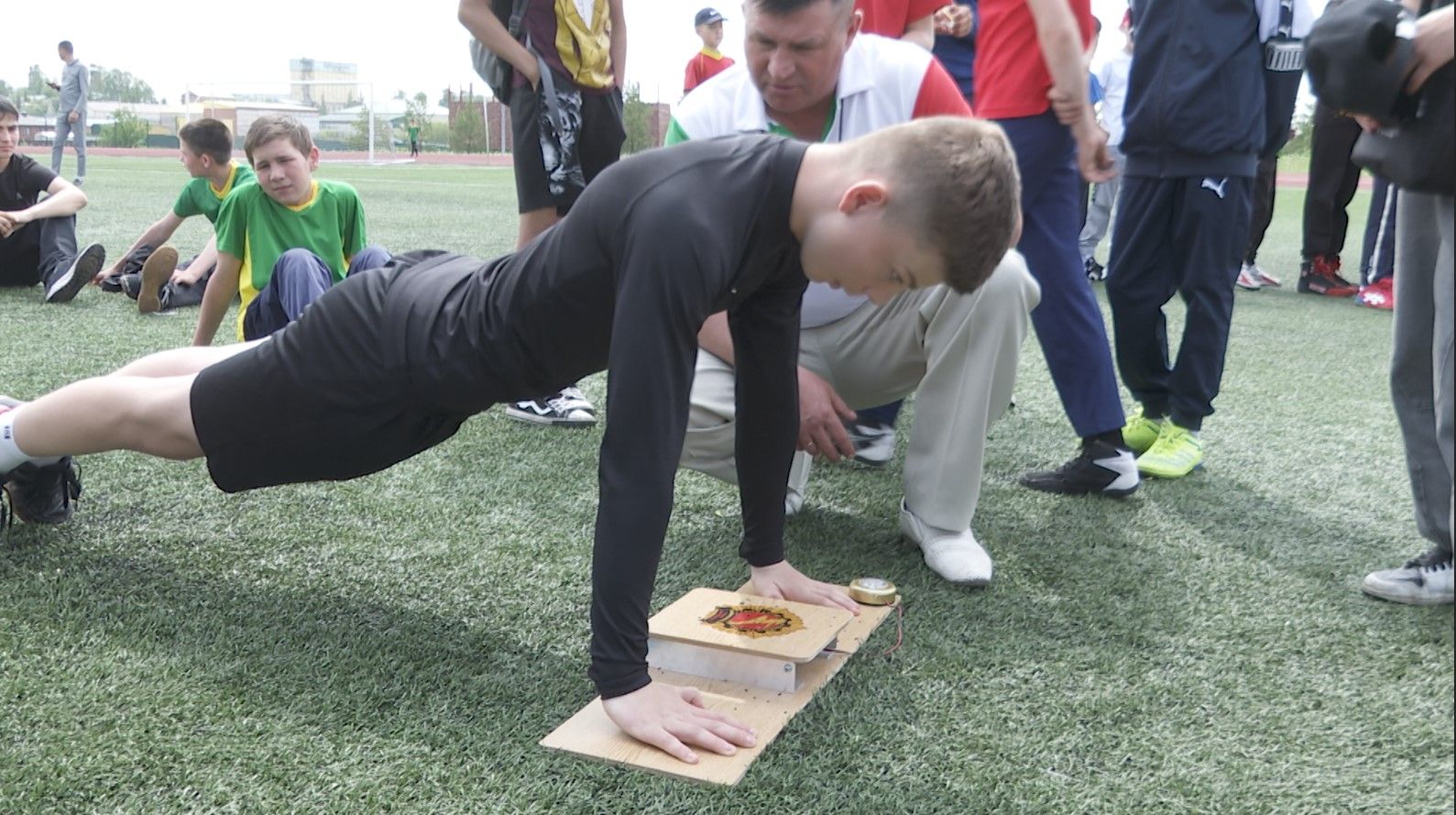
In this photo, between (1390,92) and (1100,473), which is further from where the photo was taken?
(1100,473)

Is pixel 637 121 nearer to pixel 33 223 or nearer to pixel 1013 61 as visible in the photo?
pixel 33 223

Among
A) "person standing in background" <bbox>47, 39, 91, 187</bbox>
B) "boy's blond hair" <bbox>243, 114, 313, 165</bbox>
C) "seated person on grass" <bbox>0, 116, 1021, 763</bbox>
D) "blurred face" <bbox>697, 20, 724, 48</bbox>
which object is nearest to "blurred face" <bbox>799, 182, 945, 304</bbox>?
"seated person on grass" <bbox>0, 116, 1021, 763</bbox>

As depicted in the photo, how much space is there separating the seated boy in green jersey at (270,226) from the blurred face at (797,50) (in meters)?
1.61

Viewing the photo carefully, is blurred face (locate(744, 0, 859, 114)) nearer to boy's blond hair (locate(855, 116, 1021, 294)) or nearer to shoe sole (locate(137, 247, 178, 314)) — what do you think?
boy's blond hair (locate(855, 116, 1021, 294))

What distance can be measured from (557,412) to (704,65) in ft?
25.0

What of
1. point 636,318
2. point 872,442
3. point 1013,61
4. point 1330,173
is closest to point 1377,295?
point 1330,173

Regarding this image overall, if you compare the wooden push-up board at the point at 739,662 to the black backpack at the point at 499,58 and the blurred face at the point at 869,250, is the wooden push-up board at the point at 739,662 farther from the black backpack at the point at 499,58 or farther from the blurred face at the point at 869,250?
the black backpack at the point at 499,58

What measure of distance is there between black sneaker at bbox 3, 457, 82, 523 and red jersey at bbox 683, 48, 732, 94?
7828 mm

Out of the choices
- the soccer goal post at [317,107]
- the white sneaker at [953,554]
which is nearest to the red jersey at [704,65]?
the white sneaker at [953,554]

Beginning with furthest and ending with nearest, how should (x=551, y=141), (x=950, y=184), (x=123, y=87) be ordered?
(x=123, y=87) < (x=551, y=141) < (x=950, y=184)

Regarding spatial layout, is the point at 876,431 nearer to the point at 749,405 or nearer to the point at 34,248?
the point at 749,405

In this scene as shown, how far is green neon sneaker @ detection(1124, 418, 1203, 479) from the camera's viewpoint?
3.00 metres

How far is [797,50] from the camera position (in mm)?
2164

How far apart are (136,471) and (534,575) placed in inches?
45.4
